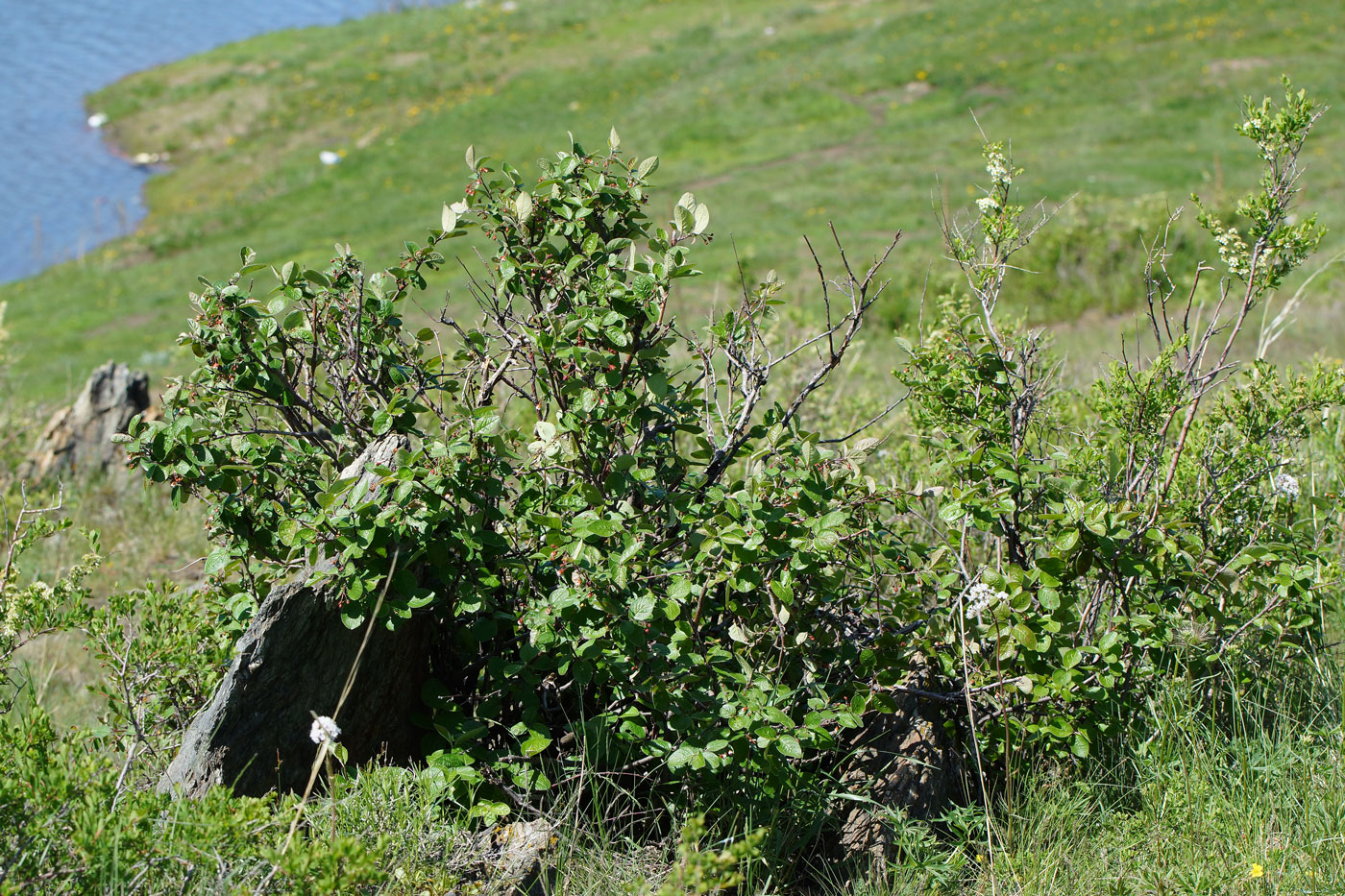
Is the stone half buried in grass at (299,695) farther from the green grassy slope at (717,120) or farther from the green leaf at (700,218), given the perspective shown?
the green grassy slope at (717,120)

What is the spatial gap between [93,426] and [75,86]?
112ft

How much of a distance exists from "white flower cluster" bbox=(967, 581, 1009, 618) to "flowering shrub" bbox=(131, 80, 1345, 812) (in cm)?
1

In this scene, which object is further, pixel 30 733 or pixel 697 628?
pixel 697 628

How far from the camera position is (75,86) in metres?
35.2

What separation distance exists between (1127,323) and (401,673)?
9.92m

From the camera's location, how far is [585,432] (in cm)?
280

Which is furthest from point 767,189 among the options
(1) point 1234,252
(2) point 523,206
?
(2) point 523,206

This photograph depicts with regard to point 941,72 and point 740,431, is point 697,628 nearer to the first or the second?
point 740,431

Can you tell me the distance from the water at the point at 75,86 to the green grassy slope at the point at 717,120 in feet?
4.47

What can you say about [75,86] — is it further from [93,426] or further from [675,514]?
[675,514]

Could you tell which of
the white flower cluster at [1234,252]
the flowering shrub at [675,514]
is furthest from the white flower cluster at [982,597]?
the white flower cluster at [1234,252]

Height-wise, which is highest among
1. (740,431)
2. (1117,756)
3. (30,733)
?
(740,431)

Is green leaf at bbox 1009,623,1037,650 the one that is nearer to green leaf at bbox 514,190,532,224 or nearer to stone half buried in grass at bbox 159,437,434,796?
stone half buried in grass at bbox 159,437,434,796

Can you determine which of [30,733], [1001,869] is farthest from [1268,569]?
[30,733]
